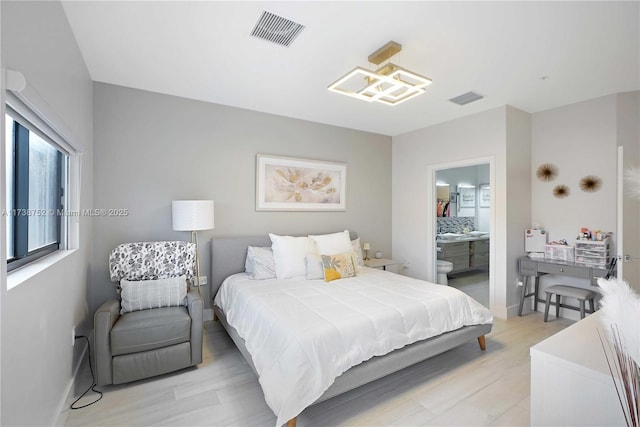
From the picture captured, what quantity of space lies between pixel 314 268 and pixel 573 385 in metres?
2.38

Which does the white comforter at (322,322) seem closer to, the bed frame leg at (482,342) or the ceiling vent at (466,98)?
the bed frame leg at (482,342)

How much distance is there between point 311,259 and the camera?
334 centimetres

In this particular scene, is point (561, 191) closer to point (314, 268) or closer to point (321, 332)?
point (314, 268)

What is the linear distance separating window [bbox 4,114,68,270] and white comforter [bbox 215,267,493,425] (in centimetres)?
142

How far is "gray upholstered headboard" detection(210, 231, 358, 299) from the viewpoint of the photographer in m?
3.44

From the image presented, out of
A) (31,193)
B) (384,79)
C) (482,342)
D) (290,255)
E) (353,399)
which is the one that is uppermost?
(384,79)

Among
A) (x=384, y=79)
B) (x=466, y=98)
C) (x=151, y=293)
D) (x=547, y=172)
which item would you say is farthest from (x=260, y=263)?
(x=547, y=172)

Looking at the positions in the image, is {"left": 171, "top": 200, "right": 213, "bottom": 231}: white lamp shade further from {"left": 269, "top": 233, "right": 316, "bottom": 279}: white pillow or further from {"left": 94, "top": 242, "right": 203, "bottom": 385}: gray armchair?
{"left": 269, "top": 233, "right": 316, "bottom": 279}: white pillow

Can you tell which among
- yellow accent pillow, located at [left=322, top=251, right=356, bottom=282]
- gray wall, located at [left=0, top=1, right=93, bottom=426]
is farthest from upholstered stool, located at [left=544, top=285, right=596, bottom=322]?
gray wall, located at [left=0, top=1, right=93, bottom=426]

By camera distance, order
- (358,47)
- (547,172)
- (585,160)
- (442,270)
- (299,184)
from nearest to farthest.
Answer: (358,47) → (585,160) → (547,172) → (299,184) → (442,270)

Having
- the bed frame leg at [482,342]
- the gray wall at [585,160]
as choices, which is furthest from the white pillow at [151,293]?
the gray wall at [585,160]

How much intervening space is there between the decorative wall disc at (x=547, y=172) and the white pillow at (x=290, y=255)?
3168 mm

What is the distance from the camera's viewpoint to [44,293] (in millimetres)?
1566

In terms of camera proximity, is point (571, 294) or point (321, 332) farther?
point (571, 294)
